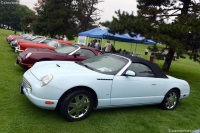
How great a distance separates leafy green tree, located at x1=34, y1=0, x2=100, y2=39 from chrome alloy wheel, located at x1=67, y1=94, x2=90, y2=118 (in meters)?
25.6

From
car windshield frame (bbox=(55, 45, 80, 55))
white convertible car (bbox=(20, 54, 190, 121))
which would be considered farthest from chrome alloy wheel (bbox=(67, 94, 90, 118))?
car windshield frame (bbox=(55, 45, 80, 55))

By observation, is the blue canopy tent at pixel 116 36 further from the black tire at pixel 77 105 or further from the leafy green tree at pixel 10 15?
the leafy green tree at pixel 10 15

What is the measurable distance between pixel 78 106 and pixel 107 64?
53.2 inches

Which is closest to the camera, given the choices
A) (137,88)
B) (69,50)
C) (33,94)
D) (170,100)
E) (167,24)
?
(33,94)

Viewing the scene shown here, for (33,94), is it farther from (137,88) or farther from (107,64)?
(137,88)

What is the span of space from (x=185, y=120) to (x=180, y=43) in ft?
18.6

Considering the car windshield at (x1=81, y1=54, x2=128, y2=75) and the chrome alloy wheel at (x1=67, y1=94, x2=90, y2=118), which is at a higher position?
the car windshield at (x1=81, y1=54, x2=128, y2=75)

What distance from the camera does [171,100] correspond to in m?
5.98

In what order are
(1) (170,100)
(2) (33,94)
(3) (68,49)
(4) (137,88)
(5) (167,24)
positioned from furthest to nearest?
1. (5) (167,24)
2. (3) (68,49)
3. (1) (170,100)
4. (4) (137,88)
5. (2) (33,94)

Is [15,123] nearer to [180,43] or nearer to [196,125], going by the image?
[196,125]

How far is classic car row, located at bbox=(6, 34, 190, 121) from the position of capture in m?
4.07

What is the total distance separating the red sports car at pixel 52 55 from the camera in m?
7.67

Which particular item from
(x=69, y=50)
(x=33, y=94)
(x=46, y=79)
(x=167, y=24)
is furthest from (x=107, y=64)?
(x=167, y=24)

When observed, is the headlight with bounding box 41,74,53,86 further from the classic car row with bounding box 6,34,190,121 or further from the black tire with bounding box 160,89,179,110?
the black tire with bounding box 160,89,179,110
